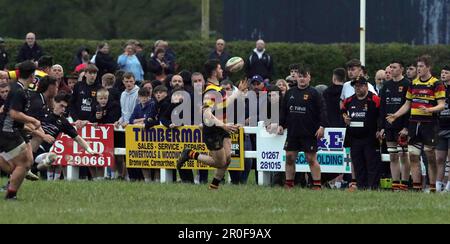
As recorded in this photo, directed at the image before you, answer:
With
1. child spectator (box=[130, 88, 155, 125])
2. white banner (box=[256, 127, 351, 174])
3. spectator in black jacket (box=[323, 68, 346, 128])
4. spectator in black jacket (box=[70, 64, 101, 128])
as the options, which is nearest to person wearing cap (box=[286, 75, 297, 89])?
spectator in black jacket (box=[323, 68, 346, 128])

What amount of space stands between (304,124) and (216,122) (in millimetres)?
1834

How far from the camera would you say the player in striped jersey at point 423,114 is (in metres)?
18.3

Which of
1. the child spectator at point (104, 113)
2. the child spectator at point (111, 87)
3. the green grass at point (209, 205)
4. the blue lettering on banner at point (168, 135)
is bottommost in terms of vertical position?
the green grass at point (209, 205)

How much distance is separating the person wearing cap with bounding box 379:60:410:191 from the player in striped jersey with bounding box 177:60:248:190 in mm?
2325

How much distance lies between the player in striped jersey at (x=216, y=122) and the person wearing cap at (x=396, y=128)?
233 centimetres

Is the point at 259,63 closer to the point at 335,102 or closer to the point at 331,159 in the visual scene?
the point at 335,102

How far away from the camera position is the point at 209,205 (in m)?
15.8

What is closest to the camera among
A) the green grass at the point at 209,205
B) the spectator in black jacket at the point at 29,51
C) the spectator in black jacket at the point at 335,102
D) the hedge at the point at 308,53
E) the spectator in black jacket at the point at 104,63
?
the green grass at the point at 209,205

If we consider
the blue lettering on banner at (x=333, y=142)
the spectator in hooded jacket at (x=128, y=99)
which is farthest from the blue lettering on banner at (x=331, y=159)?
the spectator in hooded jacket at (x=128, y=99)

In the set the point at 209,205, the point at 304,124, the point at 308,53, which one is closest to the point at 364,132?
the point at 304,124

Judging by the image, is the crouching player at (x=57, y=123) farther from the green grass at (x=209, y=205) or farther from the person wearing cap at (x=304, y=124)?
the person wearing cap at (x=304, y=124)

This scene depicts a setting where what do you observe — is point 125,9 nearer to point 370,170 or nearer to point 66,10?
point 66,10

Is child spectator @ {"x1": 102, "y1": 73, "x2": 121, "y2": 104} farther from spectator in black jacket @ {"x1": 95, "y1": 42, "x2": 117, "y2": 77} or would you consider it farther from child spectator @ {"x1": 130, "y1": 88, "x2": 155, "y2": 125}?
spectator in black jacket @ {"x1": 95, "y1": 42, "x2": 117, "y2": 77}

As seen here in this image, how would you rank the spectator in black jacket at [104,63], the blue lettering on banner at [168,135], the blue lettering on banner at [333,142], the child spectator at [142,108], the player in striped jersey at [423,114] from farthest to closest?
the spectator in black jacket at [104,63]
the child spectator at [142,108]
the blue lettering on banner at [168,135]
the blue lettering on banner at [333,142]
the player in striped jersey at [423,114]
